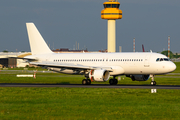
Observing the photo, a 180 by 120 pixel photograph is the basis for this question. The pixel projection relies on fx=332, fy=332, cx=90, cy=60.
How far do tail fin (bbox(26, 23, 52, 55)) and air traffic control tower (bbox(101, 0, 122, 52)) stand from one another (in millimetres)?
107010

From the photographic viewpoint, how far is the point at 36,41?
53781 millimetres

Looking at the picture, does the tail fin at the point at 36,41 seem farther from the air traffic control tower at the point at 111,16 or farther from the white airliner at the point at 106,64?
the air traffic control tower at the point at 111,16

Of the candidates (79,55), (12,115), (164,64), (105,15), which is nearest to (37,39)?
(79,55)

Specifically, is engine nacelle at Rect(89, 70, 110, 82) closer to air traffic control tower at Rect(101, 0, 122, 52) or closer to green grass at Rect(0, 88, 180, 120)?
green grass at Rect(0, 88, 180, 120)

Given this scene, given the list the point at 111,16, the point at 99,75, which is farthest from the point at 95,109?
the point at 111,16

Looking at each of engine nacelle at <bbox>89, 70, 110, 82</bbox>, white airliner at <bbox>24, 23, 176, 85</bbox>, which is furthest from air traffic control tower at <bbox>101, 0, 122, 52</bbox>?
engine nacelle at <bbox>89, 70, 110, 82</bbox>

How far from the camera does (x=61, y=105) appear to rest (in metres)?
23.9

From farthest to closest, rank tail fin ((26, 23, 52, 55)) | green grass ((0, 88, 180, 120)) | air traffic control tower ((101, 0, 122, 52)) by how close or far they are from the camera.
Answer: air traffic control tower ((101, 0, 122, 52)), tail fin ((26, 23, 52, 55)), green grass ((0, 88, 180, 120))

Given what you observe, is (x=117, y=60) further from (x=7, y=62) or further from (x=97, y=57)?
(x=7, y=62)

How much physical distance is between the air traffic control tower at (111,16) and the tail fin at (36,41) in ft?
351

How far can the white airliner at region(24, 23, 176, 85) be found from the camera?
4359cm

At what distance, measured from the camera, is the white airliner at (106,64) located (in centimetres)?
4359

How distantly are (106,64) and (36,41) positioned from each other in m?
13.7

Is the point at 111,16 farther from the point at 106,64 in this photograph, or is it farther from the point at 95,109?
the point at 95,109
